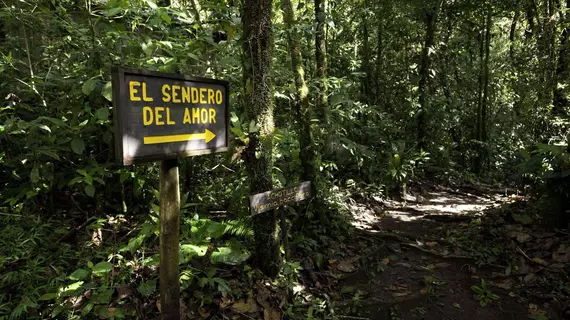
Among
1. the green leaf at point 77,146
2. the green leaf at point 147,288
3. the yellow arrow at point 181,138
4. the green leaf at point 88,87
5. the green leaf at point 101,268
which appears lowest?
the green leaf at point 147,288

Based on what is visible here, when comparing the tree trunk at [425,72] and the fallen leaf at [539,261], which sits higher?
the tree trunk at [425,72]

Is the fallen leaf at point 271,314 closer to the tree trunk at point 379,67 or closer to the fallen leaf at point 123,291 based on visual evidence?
the fallen leaf at point 123,291

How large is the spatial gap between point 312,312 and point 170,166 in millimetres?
2159

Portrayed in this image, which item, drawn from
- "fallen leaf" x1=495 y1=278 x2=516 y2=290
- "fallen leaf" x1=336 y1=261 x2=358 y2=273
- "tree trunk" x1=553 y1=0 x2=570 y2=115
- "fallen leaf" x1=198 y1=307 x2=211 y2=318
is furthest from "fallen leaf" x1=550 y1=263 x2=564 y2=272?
"fallen leaf" x1=198 y1=307 x2=211 y2=318

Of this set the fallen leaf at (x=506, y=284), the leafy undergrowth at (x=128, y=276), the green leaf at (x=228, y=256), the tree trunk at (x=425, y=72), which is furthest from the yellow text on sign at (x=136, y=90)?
the tree trunk at (x=425, y=72)

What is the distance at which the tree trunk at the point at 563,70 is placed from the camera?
5884 mm

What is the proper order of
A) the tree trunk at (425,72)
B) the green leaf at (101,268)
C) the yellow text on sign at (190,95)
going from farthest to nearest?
the tree trunk at (425,72)
the green leaf at (101,268)
the yellow text on sign at (190,95)

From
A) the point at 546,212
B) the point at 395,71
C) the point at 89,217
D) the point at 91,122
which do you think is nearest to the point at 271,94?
the point at 91,122

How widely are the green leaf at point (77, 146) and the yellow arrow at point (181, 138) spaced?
54.3 inches

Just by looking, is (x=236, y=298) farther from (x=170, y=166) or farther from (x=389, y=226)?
(x=389, y=226)

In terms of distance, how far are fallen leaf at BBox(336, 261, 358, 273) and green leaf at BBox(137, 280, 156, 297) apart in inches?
93.5

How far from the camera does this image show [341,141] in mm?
6570

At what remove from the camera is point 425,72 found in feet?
32.4

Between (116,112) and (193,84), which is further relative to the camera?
(193,84)
